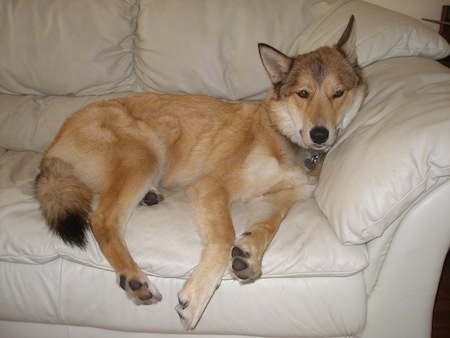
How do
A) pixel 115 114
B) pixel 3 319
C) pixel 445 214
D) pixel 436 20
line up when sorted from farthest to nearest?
pixel 436 20 → pixel 115 114 → pixel 3 319 → pixel 445 214

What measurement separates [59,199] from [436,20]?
3658mm

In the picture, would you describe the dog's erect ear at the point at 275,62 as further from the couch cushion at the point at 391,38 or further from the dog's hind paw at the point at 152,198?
the dog's hind paw at the point at 152,198

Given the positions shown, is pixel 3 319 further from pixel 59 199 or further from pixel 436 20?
pixel 436 20

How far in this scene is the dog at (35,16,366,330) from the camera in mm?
1717

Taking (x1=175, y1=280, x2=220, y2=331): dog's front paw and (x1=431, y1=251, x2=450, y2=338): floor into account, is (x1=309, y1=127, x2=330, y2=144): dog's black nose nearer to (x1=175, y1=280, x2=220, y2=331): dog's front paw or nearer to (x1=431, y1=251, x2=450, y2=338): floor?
(x1=175, y1=280, x2=220, y2=331): dog's front paw

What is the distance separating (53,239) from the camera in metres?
1.79

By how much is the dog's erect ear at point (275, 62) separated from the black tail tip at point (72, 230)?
4.21 ft

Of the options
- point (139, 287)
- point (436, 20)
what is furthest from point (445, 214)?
point (436, 20)

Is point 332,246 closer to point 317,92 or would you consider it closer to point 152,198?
point 317,92

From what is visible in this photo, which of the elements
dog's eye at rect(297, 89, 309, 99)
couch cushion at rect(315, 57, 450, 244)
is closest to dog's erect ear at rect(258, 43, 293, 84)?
dog's eye at rect(297, 89, 309, 99)

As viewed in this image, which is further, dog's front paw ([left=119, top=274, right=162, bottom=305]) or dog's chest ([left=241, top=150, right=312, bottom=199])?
dog's chest ([left=241, top=150, right=312, bottom=199])

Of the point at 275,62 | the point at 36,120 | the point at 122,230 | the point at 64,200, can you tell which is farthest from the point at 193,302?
the point at 36,120

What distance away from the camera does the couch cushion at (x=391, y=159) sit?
5.00ft

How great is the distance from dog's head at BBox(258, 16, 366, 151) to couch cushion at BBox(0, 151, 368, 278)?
408 mm
